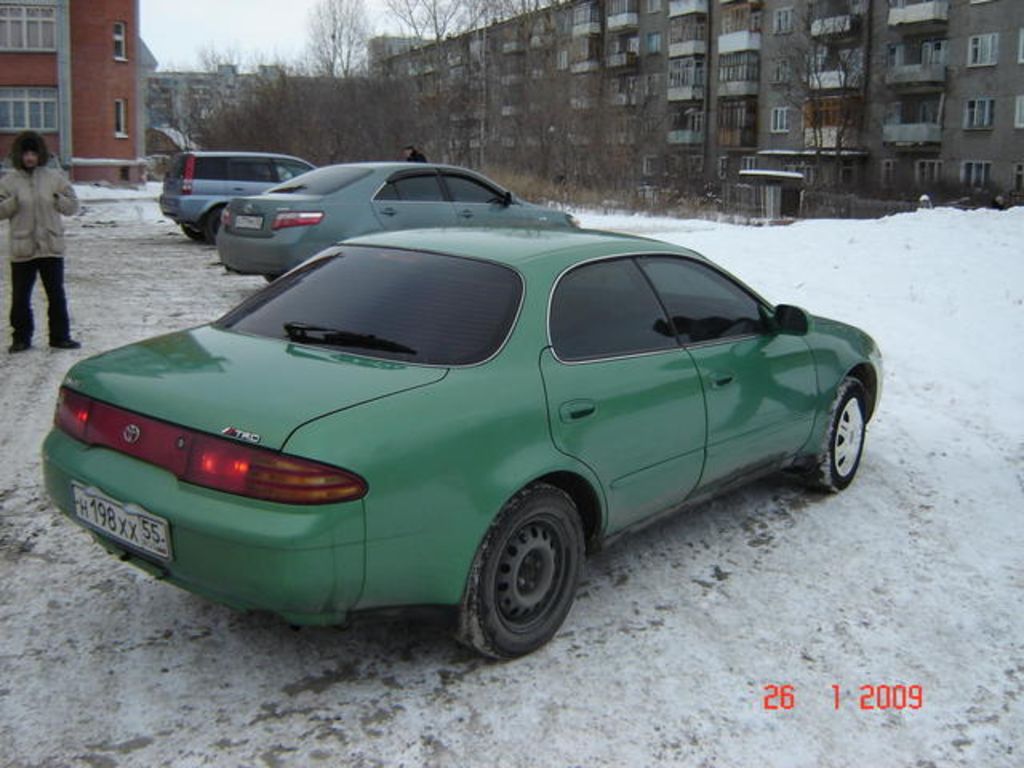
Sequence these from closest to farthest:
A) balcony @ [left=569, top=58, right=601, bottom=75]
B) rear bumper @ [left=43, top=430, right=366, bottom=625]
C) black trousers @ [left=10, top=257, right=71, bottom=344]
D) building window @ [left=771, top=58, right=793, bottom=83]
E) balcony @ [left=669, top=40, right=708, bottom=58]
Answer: rear bumper @ [left=43, top=430, right=366, bottom=625], black trousers @ [left=10, top=257, right=71, bottom=344], building window @ [left=771, top=58, right=793, bottom=83], balcony @ [left=669, top=40, right=708, bottom=58], balcony @ [left=569, top=58, right=601, bottom=75]

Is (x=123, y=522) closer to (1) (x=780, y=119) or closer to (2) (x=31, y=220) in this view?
(2) (x=31, y=220)

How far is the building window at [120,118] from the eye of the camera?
41281 mm

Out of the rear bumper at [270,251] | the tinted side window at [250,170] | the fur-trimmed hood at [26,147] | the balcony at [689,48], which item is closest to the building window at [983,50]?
the balcony at [689,48]

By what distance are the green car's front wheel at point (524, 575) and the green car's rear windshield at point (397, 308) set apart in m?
0.58

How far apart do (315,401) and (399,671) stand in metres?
1.03

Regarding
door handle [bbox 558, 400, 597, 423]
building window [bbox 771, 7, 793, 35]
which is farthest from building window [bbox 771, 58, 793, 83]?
door handle [bbox 558, 400, 597, 423]

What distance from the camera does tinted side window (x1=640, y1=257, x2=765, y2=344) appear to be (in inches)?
180

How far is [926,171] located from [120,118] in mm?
36395

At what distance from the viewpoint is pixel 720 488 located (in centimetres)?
468

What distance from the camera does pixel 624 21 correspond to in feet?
221

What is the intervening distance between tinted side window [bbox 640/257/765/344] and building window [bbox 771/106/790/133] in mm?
55119

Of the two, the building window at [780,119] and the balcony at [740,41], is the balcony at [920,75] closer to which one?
the building window at [780,119]

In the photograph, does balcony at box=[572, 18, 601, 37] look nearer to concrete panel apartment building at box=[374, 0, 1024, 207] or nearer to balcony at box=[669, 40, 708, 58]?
concrete panel apartment building at box=[374, 0, 1024, 207]

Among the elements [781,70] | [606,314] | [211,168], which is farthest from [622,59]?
[606,314]
